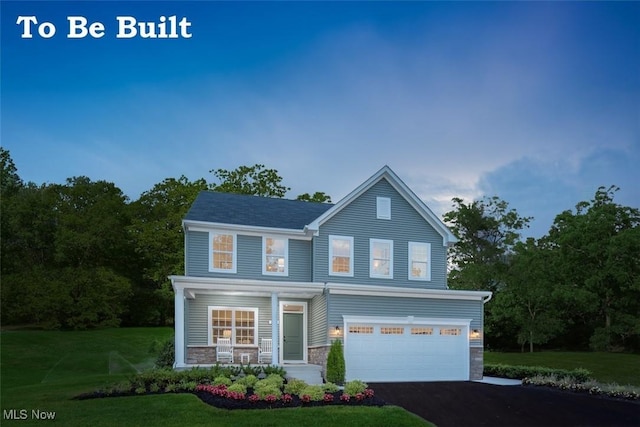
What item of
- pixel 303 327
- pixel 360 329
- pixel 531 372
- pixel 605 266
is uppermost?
pixel 605 266

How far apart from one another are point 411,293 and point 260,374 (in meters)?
6.24

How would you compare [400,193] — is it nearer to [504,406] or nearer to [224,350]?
[224,350]

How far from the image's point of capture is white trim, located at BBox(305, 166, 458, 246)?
20.8m

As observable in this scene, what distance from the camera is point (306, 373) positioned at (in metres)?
18.4

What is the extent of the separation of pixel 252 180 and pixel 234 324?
1593 cm

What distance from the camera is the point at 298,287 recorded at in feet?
63.2

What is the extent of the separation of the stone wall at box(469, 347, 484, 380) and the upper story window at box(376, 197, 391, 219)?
19.3 feet

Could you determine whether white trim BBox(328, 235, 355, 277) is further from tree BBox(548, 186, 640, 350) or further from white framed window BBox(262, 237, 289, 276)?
tree BBox(548, 186, 640, 350)

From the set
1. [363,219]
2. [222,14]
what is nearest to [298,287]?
[363,219]

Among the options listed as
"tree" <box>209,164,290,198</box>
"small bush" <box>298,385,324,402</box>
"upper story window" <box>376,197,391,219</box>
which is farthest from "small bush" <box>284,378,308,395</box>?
"tree" <box>209,164,290,198</box>

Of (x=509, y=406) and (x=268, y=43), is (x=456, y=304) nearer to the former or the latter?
(x=509, y=406)

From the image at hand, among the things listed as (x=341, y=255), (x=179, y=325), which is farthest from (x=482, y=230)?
(x=179, y=325)

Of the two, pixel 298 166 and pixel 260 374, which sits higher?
pixel 298 166

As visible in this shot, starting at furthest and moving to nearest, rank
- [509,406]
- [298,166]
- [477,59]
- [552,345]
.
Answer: [552,345] → [298,166] → [477,59] → [509,406]
